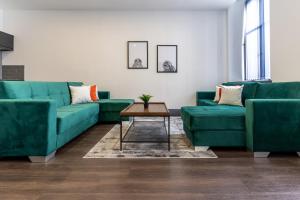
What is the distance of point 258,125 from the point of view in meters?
2.50

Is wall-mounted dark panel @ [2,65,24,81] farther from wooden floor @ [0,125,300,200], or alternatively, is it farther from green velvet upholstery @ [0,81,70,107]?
wooden floor @ [0,125,300,200]

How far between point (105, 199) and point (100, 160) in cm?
91

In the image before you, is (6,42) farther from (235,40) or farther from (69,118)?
(235,40)

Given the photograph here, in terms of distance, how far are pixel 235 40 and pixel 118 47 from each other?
292cm

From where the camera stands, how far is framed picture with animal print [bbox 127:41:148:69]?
6.20 metres

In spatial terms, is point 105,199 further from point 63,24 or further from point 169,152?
point 63,24

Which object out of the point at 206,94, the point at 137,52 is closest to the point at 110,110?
the point at 137,52

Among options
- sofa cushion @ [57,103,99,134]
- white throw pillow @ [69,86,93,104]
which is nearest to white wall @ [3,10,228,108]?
white throw pillow @ [69,86,93,104]

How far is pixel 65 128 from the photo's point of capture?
275 cm

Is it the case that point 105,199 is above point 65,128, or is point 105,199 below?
below

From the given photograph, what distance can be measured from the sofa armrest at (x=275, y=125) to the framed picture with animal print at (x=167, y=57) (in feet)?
12.5

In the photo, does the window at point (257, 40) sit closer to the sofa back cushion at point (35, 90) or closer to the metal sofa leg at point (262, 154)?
the metal sofa leg at point (262, 154)

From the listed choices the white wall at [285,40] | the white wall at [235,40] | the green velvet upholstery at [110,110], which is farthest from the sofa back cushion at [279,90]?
the green velvet upholstery at [110,110]

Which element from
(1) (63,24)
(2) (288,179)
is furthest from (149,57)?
(2) (288,179)
